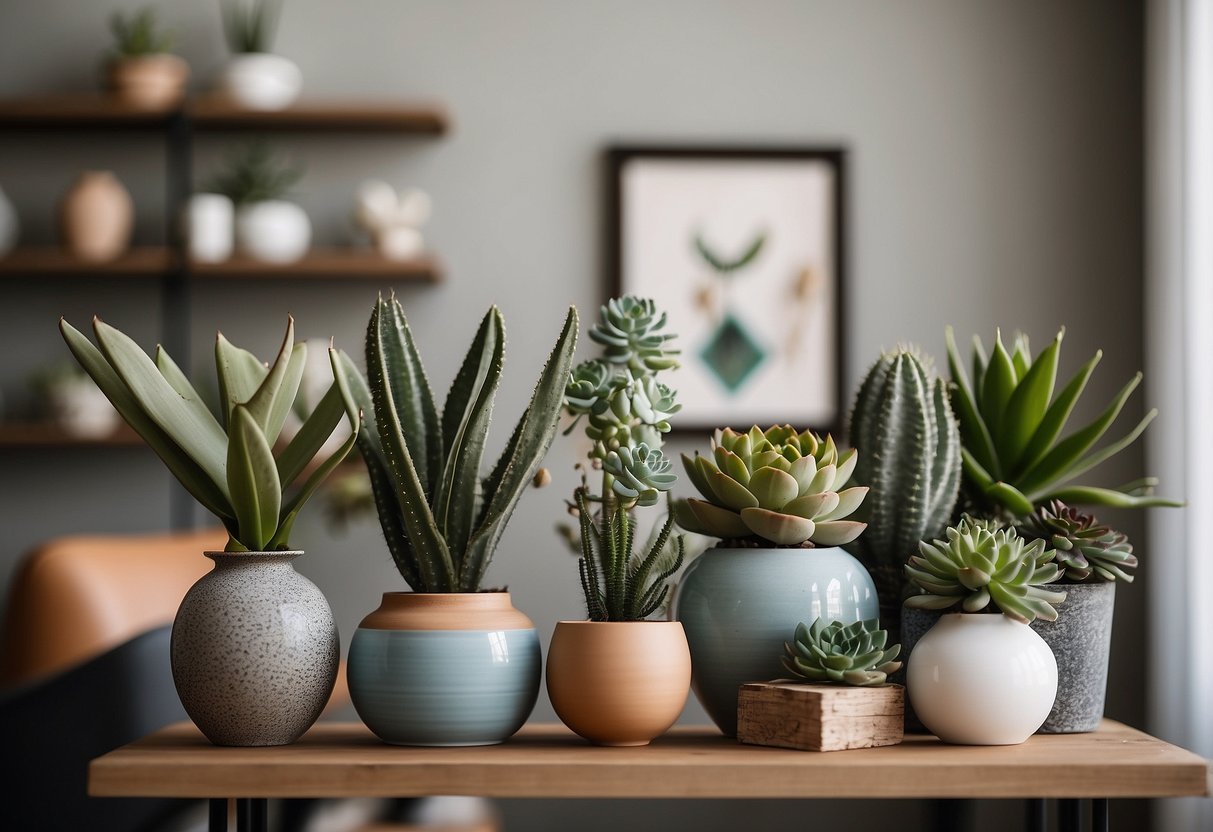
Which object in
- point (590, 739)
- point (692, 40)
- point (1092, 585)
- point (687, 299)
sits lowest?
point (590, 739)

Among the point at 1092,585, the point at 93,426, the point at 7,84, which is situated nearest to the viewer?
the point at 1092,585

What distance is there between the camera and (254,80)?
277cm

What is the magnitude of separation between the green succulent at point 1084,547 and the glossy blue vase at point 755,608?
0.48 ft

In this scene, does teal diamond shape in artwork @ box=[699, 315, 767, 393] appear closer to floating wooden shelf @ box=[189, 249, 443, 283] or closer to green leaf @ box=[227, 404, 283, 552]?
floating wooden shelf @ box=[189, 249, 443, 283]

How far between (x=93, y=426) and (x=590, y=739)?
7.44 ft

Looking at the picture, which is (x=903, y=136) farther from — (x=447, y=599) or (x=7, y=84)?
(x=447, y=599)

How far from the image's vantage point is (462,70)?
2.97 m

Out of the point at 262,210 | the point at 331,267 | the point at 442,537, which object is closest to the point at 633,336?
the point at 442,537

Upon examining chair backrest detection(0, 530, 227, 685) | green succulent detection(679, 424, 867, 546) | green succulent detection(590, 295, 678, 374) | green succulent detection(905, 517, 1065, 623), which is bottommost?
chair backrest detection(0, 530, 227, 685)

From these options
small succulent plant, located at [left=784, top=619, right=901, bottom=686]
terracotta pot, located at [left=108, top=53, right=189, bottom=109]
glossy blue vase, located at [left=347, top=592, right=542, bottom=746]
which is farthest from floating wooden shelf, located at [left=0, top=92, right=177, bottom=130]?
small succulent plant, located at [left=784, top=619, right=901, bottom=686]

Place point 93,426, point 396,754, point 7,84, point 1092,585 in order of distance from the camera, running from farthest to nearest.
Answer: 1. point 7,84
2. point 93,426
3. point 1092,585
4. point 396,754

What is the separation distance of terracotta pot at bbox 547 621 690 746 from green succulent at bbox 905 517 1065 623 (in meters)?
0.19

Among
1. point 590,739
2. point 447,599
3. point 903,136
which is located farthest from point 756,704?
point 903,136

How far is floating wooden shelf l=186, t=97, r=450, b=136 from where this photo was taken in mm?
2766
